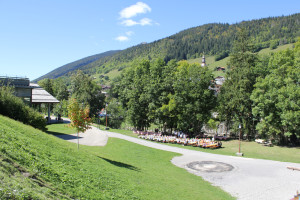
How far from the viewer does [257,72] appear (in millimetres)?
33531

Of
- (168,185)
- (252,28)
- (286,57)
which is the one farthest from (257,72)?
(252,28)

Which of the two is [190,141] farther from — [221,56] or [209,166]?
[221,56]

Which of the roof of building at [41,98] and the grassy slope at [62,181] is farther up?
the roof of building at [41,98]

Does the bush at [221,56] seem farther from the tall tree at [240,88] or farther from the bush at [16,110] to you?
the bush at [16,110]

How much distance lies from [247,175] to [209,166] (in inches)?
130

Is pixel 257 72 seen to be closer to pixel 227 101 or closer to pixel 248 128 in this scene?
pixel 227 101

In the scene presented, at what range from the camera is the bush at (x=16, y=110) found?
1956 centimetres

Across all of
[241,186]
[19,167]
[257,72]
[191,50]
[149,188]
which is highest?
[191,50]

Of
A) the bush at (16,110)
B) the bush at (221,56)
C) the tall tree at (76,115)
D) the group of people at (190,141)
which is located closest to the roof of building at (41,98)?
the bush at (16,110)

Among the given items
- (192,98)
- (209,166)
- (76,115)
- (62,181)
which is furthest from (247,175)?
(192,98)

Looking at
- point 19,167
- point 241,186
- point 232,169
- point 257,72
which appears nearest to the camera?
point 19,167

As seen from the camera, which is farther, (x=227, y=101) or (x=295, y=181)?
(x=227, y=101)

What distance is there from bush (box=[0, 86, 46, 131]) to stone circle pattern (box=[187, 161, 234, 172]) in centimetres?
1518

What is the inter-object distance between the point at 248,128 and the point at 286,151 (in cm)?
764
